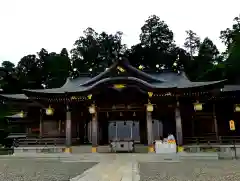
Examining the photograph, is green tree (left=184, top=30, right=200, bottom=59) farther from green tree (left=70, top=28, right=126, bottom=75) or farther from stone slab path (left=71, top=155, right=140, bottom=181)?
stone slab path (left=71, top=155, right=140, bottom=181)

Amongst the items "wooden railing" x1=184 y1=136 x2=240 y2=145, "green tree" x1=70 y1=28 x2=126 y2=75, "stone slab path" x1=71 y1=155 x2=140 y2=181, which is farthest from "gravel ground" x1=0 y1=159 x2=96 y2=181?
"green tree" x1=70 y1=28 x2=126 y2=75

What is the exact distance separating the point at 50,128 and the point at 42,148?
286cm

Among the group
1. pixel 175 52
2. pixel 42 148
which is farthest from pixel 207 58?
pixel 42 148

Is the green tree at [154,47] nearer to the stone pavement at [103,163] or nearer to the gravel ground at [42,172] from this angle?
the stone pavement at [103,163]

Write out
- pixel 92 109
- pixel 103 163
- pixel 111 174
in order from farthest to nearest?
pixel 92 109, pixel 103 163, pixel 111 174

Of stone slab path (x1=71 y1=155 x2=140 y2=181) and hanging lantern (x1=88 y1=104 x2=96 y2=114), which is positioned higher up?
hanging lantern (x1=88 y1=104 x2=96 y2=114)

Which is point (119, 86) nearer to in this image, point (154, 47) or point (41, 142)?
point (41, 142)

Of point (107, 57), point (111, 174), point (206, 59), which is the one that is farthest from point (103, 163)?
point (107, 57)

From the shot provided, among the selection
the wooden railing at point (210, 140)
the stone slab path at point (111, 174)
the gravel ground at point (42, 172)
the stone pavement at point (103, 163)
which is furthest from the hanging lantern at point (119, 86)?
the stone slab path at point (111, 174)

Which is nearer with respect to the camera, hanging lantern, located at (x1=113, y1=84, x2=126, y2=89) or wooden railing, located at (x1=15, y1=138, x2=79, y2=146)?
hanging lantern, located at (x1=113, y1=84, x2=126, y2=89)

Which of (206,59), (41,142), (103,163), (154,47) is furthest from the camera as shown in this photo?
(154,47)

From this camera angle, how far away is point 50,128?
19.4 meters

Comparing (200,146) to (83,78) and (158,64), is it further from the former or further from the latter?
(158,64)

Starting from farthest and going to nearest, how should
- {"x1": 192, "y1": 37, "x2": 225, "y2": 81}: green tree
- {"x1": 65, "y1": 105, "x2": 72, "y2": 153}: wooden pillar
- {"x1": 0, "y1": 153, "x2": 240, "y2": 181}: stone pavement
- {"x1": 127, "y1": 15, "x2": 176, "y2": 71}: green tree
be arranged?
{"x1": 127, "y1": 15, "x2": 176, "y2": 71}: green tree
{"x1": 192, "y1": 37, "x2": 225, "y2": 81}: green tree
{"x1": 65, "y1": 105, "x2": 72, "y2": 153}: wooden pillar
{"x1": 0, "y1": 153, "x2": 240, "y2": 181}: stone pavement
